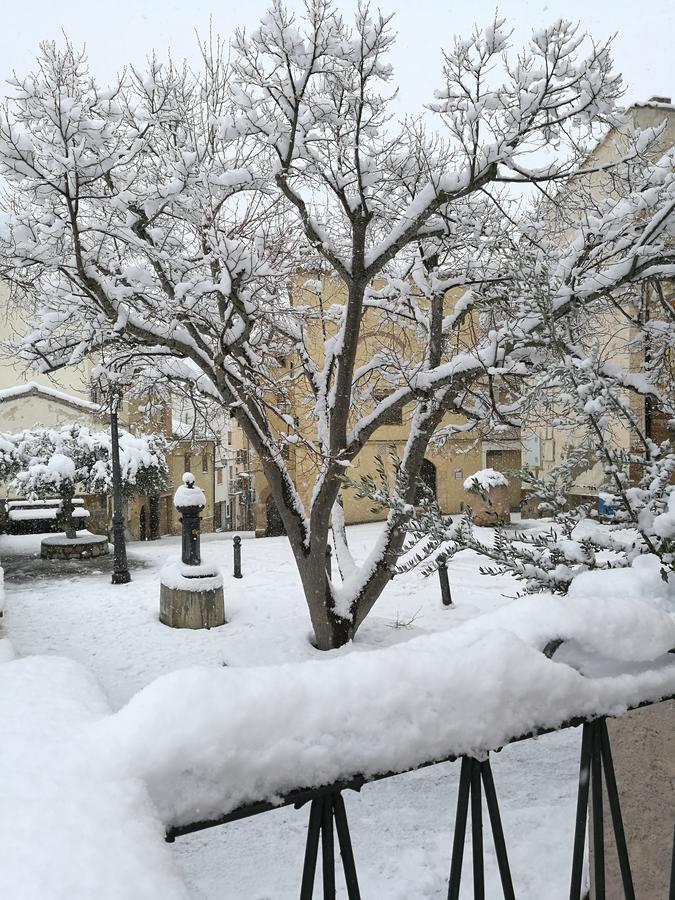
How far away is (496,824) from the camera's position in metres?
1.21

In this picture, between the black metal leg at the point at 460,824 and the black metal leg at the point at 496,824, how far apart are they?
30 millimetres

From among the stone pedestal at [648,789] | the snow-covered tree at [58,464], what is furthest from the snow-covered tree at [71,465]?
the stone pedestal at [648,789]

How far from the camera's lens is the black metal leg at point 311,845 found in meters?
1.00

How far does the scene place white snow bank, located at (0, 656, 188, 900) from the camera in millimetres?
658

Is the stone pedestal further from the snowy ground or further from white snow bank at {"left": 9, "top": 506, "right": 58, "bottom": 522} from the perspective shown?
white snow bank at {"left": 9, "top": 506, "right": 58, "bottom": 522}

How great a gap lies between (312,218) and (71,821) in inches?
280

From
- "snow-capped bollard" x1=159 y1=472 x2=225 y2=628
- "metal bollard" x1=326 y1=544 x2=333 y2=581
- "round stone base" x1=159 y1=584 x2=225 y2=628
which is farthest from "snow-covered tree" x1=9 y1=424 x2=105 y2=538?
"metal bollard" x1=326 y1=544 x2=333 y2=581

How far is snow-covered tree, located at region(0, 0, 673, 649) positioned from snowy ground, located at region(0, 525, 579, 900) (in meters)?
1.80

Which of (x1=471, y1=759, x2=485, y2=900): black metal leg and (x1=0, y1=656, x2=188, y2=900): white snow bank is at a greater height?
(x1=0, y1=656, x2=188, y2=900): white snow bank

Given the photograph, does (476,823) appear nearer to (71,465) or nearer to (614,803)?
(614,803)

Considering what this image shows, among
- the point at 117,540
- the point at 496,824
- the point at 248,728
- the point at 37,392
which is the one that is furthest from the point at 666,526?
the point at 37,392

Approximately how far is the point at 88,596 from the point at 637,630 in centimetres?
1119

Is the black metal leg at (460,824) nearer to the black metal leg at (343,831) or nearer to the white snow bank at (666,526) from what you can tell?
the black metal leg at (343,831)

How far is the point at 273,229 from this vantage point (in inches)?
371
